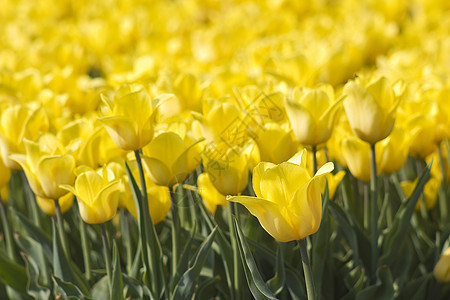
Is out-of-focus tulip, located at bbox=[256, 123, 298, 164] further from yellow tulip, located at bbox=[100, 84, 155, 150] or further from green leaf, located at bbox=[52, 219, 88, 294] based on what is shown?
green leaf, located at bbox=[52, 219, 88, 294]

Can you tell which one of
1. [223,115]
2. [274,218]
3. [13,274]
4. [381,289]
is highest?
[223,115]

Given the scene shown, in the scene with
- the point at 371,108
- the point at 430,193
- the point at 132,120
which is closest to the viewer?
the point at 132,120

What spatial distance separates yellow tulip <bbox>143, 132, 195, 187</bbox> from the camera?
1397 mm

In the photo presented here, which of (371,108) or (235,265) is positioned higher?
(371,108)

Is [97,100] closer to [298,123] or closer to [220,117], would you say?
[220,117]

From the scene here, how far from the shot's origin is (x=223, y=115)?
154 centimetres

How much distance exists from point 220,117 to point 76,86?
46.4 inches

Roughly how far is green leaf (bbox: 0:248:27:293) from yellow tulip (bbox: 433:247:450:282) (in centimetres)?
114

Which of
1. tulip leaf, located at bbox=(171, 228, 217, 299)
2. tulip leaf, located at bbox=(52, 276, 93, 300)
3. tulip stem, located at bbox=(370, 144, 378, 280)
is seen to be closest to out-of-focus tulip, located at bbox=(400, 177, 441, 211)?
tulip stem, located at bbox=(370, 144, 378, 280)

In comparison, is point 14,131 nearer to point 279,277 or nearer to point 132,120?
point 132,120

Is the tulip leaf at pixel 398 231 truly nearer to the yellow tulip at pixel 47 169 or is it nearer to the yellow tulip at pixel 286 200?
the yellow tulip at pixel 286 200

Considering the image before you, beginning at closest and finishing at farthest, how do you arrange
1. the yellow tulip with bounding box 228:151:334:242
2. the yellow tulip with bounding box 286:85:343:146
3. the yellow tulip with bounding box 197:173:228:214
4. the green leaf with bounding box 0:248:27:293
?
1. the yellow tulip with bounding box 228:151:334:242
2. the yellow tulip with bounding box 286:85:343:146
3. the yellow tulip with bounding box 197:173:228:214
4. the green leaf with bounding box 0:248:27:293

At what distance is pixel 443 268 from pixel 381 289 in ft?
0.61

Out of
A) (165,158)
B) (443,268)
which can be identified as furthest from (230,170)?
(443,268)
